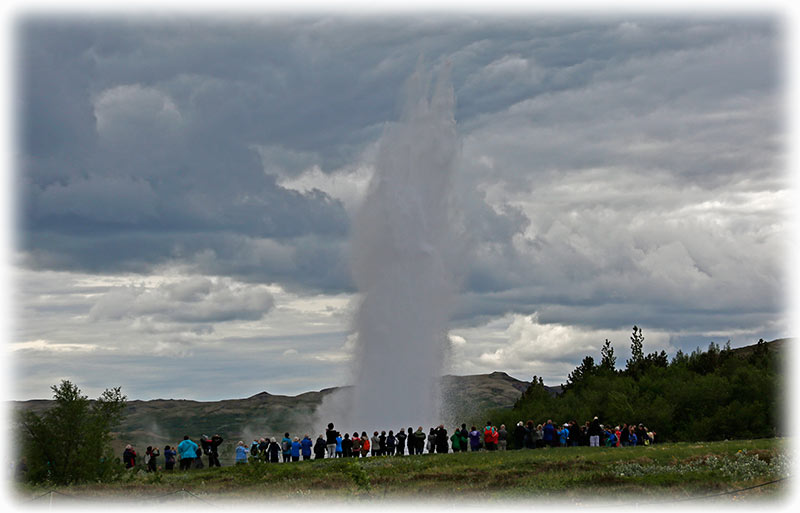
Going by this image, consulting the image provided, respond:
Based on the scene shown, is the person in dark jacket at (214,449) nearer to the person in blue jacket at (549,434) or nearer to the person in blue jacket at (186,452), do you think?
the person in blue jacket at (186,452)

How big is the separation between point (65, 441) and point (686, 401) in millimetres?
50257

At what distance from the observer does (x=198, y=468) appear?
4406 cm

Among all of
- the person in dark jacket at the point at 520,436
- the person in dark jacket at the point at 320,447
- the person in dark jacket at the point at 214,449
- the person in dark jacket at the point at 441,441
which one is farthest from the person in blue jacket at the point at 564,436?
the person in dark jacket at the point at 214,449

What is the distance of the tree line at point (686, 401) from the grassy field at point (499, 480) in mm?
28981

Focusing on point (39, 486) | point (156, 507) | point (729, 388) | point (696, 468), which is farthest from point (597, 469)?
point (729, 388)

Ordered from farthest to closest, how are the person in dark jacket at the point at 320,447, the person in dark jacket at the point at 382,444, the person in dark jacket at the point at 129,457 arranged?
the person in dark jacket at the point at 320,447 → the person in dark jacket at the point at 382,444 → the person in dark jacket at the point at 129,457

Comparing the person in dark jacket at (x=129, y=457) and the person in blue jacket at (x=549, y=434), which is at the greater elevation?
the person in blue jacket at (x=549, y=434)

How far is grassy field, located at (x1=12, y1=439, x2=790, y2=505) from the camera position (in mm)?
25062

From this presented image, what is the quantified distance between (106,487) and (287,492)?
671cm

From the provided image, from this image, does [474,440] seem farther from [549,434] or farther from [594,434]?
[594,434]

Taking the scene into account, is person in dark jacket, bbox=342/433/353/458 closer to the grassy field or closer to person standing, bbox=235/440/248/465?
person standing, bbox=235/440/248/465

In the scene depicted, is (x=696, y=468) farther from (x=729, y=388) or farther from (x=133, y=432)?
(x=133, y=432)

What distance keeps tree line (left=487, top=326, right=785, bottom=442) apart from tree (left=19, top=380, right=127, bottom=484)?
1689 inches

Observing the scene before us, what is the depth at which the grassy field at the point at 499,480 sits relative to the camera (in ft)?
82.2
